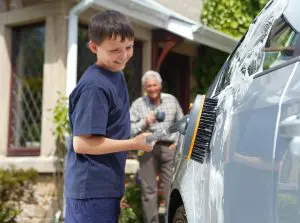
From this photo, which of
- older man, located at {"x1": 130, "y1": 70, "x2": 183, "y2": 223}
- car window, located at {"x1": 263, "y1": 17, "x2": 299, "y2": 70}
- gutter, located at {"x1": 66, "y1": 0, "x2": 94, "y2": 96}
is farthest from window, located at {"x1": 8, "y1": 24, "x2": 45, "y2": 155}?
car window, located at {"x1": 263, "y1": 17, "x2": 299, "y2": 70}

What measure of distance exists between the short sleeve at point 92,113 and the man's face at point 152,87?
306cm

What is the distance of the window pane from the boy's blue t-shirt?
14.8 feet

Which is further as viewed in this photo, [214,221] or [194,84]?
[194,84]

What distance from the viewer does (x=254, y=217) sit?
1563 mm

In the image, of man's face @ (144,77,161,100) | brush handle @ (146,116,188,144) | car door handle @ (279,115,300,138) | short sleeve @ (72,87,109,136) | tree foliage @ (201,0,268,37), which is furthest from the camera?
tree foliage @ (201,0,268,37)

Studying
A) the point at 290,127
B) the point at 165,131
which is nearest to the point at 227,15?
the point at 165,131

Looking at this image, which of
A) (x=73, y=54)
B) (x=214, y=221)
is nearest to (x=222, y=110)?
(x=214, y=221)

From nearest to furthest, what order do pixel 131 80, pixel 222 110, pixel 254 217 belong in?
pixel 254 217
pixel 222 110
pixel 131 80

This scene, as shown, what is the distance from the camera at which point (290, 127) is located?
1458mm

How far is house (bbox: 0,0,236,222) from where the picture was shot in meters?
6.28

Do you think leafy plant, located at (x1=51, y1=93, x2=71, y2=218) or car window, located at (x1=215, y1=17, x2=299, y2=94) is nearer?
car window, located at (x1=215, y1=17, x2=299, y2=94)

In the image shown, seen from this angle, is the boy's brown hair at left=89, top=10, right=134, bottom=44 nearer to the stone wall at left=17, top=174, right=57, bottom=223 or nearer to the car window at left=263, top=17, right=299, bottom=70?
the car window at left=263, top=17, right=299, bottom=70

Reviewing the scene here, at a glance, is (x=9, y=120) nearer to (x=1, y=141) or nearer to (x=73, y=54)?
(x=1, y=141)

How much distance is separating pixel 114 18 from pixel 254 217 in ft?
3.77
